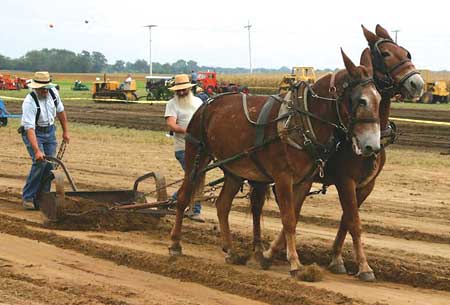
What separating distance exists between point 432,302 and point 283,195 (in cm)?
165

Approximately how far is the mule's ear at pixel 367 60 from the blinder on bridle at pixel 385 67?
0.10m

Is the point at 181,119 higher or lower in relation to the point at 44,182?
higher

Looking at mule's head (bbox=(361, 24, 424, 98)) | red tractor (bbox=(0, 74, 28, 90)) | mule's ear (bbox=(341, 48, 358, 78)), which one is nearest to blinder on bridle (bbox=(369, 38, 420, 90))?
mule's head (bbox=(361, 24, 424, 98))

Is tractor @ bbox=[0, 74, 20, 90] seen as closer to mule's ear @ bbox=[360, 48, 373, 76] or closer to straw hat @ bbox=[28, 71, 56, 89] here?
straw hat @ bbox=[28, 71, 56, 89]

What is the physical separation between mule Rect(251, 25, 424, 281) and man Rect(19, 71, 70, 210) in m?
4.29

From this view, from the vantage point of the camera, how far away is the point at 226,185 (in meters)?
8.54

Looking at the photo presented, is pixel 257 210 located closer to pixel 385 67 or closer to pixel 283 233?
pixel 283 233

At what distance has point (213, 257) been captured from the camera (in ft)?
27.7

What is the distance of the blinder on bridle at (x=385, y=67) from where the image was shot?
7.33 meters

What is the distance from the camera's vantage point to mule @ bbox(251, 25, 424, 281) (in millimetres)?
7332

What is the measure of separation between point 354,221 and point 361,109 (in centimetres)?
120

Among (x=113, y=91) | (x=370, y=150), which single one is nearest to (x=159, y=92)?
(x=113, y=91)

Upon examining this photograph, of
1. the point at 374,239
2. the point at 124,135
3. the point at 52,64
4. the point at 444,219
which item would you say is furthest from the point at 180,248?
the point at 52,64

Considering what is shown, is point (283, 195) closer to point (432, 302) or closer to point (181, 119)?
point (432, 302)
